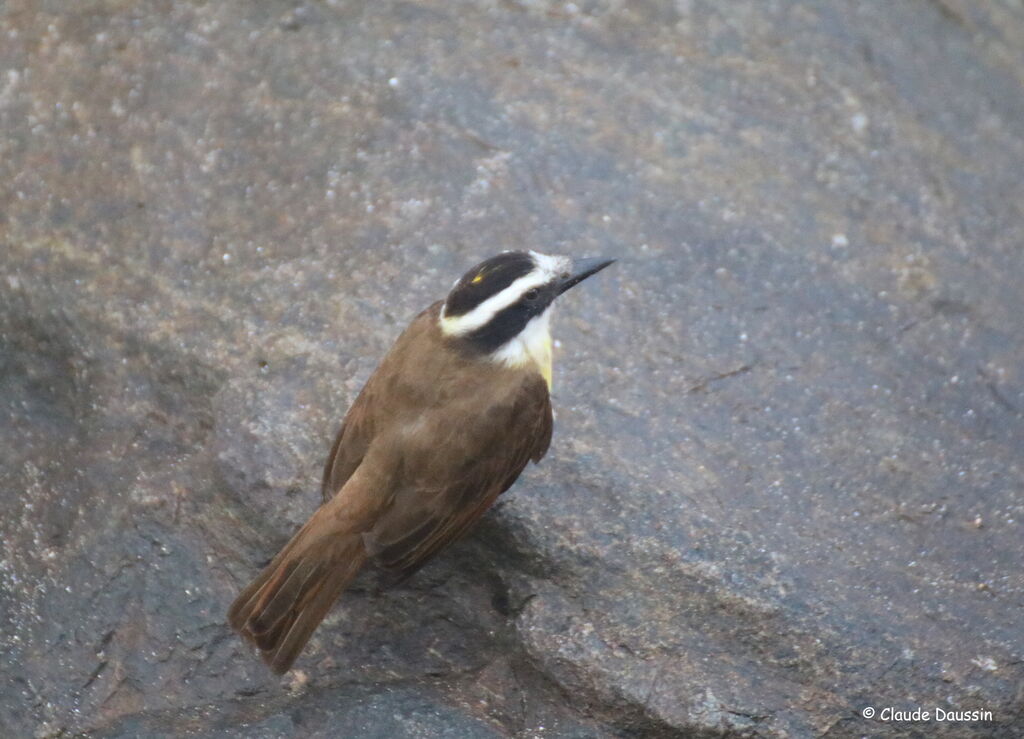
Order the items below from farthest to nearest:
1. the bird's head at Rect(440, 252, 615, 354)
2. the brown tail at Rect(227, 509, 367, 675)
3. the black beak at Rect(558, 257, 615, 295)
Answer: the black beak at Rect(558, 257, 615, 295)
the bird's head at Rect(440, 252, 615, 354)
the brown tail at Rect(227, 509, 367, 675)

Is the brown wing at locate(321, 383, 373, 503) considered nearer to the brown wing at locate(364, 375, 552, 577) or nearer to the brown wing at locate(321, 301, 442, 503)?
the brown wing at locate(321, 301, 442, 503)

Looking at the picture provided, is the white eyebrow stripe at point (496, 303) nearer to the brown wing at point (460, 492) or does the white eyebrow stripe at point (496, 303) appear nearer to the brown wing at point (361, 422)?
the brown wing at point (361, 422)

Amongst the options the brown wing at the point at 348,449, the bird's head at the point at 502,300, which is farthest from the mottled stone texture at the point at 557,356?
the bird's head at the point at 502,300

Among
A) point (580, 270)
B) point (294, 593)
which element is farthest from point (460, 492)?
point (580, 270)

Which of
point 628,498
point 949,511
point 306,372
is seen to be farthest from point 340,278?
point 949,511

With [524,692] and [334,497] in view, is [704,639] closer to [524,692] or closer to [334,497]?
[524,692]

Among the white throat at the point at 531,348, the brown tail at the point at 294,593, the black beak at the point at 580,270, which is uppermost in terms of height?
the black beak at the point at 580,270

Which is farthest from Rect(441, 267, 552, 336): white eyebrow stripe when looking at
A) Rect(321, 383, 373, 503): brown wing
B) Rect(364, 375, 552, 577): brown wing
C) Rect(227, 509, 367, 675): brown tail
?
Rect(227, 509, 367, 675): brown tail

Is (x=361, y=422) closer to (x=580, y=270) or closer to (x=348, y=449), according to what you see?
(x=348, y=449)
